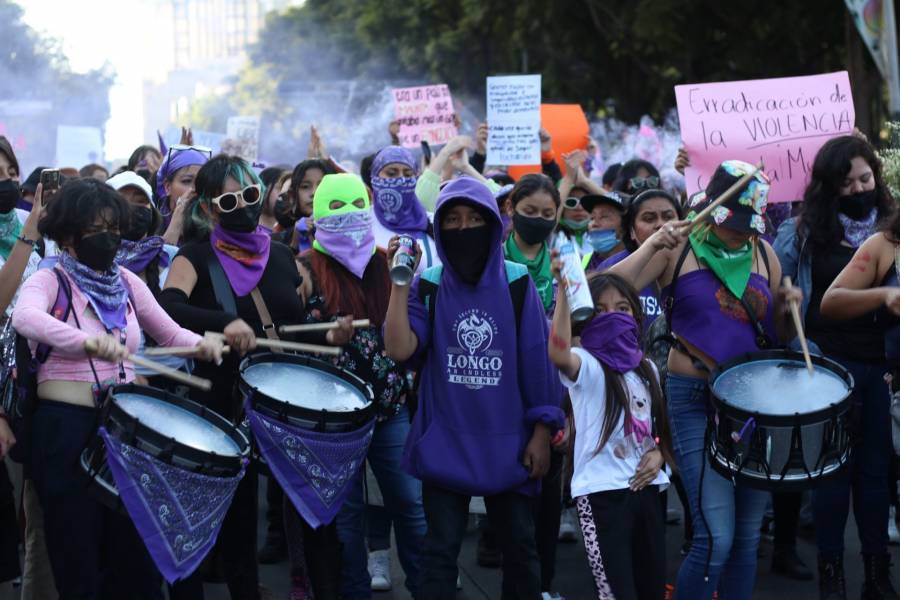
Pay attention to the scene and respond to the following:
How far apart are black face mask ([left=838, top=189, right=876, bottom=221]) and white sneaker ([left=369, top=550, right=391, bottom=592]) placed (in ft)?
8.95

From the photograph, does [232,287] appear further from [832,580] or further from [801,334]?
[832,580]

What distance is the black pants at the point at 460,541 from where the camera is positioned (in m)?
4.84

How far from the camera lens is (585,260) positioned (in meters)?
7.59

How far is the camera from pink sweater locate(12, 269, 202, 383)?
182 inches

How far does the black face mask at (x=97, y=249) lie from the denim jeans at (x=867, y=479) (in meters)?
3.17

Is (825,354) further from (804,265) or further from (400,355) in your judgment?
(400,355)

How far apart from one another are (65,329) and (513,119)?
6.55 meters

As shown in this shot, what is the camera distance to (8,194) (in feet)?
19.6

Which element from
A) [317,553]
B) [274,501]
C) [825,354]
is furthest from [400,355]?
[274,501]

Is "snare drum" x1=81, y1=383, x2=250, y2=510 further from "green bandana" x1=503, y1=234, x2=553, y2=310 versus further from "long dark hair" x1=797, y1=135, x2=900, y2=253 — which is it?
"long dark hair" x1=797, y1=135, x2=900, y2=253

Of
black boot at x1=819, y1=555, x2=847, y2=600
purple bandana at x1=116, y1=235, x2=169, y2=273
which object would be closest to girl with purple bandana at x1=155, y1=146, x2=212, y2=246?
purple bandana at x1=116, y1=235, x2=169, y2=273

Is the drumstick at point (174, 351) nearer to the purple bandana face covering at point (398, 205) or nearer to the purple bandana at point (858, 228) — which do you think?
the purple bandana face covering at point (398, 205)

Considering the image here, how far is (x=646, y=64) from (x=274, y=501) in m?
21.1

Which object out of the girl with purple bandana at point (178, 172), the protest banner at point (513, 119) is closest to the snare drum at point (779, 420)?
the girl with purple bandana at point (178, 172)
